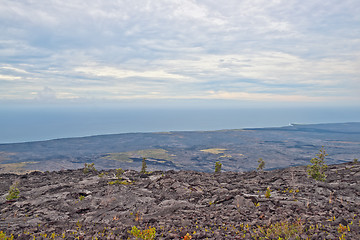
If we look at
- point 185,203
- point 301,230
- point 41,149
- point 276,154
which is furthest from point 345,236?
point 41,149

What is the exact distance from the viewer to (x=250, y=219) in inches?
454

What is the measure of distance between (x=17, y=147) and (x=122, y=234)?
764 ft

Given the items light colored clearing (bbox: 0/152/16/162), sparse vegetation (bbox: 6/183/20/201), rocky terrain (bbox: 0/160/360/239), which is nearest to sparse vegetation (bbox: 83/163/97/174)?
rocky terrain (bbox: 0/160/360/239)

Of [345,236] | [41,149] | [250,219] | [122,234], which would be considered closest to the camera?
[345,236]

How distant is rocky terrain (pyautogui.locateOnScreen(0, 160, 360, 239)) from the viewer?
1023 centimetres

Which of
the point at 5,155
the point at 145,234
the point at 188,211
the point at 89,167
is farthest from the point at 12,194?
the point at 5,155

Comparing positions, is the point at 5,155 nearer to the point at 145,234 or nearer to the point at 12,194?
the point at 12,194

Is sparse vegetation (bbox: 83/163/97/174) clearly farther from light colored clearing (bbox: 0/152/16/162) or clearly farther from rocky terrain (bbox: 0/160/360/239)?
light colored clearing (bbox: 0/152/16/162)

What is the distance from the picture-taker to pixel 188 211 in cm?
1293

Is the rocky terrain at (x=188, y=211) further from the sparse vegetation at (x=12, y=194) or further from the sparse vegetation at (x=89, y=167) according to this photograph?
the sparse vegetation at (x=89, y=167)

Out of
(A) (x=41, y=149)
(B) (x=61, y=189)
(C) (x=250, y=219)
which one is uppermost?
(C) (x=250, y=219)

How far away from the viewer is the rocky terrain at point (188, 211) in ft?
33.6

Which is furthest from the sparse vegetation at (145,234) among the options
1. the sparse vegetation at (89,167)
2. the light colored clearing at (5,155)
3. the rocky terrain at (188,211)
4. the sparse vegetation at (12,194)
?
the light colored clearing at (5,155)

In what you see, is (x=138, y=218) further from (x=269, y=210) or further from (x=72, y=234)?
(x=269, y=210)
